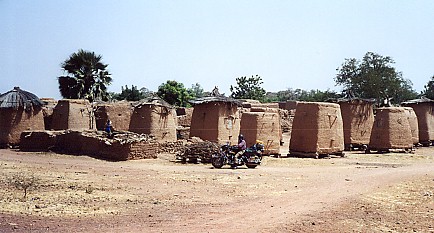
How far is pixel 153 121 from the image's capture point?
70.9 feet

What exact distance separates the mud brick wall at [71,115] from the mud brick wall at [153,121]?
3821 millimetres

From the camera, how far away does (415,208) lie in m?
9.18

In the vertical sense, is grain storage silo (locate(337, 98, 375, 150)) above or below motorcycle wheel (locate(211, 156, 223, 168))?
above

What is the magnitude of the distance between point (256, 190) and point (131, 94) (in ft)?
124

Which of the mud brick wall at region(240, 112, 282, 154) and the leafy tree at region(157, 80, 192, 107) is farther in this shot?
the leafy tree at region(157, 80, 192, 107)

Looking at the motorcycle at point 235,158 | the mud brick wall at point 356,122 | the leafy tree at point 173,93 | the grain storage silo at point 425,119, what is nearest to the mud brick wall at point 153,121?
the motorcycle at point 235,158

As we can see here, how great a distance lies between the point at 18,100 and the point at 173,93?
1971 centimetres

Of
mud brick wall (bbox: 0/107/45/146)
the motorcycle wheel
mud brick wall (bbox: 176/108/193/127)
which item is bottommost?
the motorcycle wheel

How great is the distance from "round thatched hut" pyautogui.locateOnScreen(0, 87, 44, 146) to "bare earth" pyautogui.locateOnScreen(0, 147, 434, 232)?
264 inches

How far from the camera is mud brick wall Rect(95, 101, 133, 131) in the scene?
84.8ft

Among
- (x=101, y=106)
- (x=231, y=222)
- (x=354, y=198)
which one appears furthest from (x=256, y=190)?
(x=101, y=106)

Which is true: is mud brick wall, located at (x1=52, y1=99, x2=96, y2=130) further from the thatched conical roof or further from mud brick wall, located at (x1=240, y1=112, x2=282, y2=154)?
mud brick wall, located at (x1=240, y1=112, x2=282, y2=154)

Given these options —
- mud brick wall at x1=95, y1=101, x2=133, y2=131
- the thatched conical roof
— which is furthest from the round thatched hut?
mud brick wall at x1=95, y1=101, x2=133, y2=131

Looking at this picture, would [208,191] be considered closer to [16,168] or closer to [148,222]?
[148,222]
